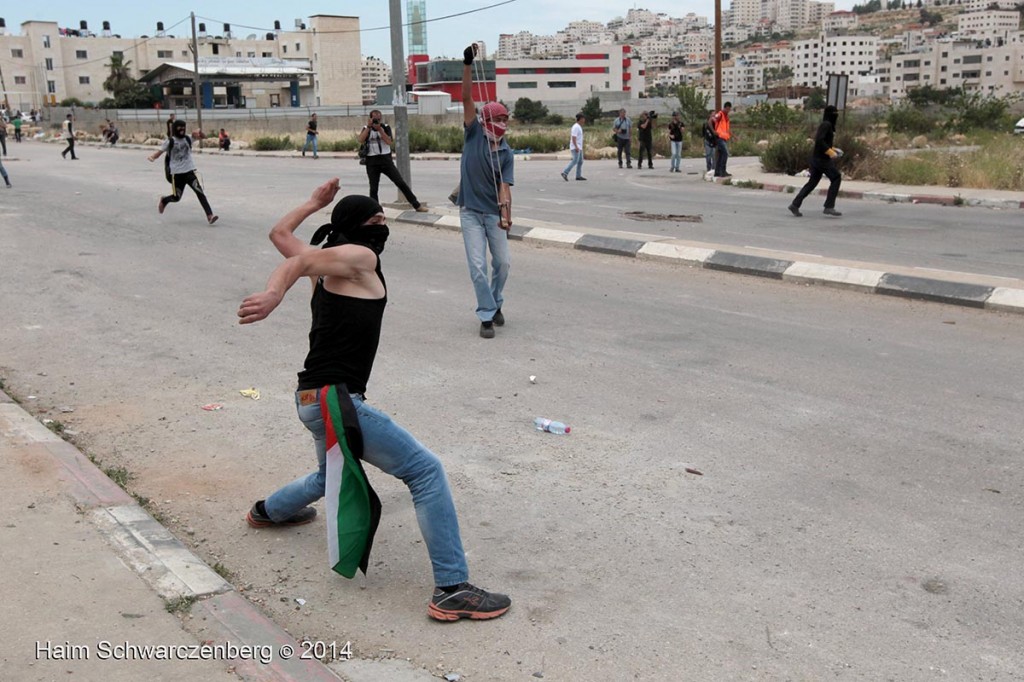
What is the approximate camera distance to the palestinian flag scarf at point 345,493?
12.7 feet

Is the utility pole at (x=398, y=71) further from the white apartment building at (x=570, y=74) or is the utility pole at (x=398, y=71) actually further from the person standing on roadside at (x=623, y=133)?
the white apartment building at (x=570, y=74)

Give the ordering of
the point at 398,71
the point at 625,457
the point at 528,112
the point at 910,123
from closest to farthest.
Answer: the point at 625,457, the point at 398,71, the point at 910,123, the point at 528,112

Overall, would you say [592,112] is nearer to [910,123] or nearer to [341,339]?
[910,123]

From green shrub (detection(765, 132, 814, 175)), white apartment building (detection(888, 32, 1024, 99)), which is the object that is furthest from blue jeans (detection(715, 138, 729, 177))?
white apartment building (detection(888, 32, 1024, 99))

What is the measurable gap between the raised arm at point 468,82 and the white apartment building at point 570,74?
502ft

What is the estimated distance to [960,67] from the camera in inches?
6639

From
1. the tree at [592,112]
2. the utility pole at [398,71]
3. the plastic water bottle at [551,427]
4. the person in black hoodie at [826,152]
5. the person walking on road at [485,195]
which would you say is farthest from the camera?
the tree at [592,112]

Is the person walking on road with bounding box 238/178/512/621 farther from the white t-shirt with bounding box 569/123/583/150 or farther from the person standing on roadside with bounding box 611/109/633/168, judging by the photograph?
the person standing on roadside with bounding box 611/109/633/168

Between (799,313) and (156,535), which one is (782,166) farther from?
(156,535)

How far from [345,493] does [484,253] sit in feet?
15.9

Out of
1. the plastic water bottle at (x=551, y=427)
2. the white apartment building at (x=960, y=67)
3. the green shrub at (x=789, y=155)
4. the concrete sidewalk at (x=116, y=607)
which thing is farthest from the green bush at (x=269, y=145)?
the white apartment building at (x=960, y=67)

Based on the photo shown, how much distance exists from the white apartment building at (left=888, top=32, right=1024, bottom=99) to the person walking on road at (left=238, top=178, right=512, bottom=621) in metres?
165

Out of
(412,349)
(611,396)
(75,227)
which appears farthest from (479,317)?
(75,227)

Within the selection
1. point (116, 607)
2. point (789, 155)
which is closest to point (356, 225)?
point (116, 607)
